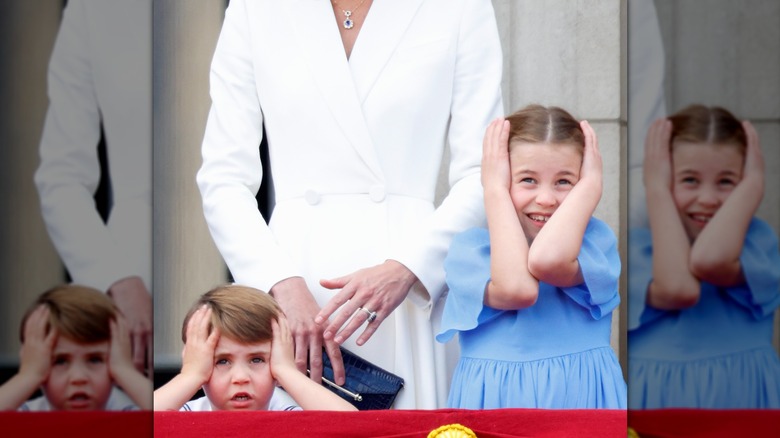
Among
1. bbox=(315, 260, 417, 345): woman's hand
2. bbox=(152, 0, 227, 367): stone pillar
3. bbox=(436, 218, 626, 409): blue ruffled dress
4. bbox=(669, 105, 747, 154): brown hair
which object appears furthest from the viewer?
bbox=(152, 0, 227, 367): stone pillar

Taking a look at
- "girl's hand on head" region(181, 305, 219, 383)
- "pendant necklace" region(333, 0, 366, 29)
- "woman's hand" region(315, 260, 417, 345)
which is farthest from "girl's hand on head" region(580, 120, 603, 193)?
"girl's hand on head" region(181, 305, 219, 383)

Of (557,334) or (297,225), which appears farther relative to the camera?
(297,225)

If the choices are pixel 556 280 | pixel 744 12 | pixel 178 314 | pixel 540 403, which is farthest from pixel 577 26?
pixel 744 12

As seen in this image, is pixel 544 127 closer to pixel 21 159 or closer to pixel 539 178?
pixel 539 178

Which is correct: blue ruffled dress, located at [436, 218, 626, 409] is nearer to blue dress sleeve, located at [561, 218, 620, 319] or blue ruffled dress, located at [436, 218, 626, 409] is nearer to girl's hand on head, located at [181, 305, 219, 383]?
blue dress sleeve, located at [561, 218, 620, 319]

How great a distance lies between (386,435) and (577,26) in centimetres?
138

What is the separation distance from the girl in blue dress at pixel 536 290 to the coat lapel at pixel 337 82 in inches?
12.3

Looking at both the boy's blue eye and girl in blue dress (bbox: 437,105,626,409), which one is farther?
girl in blue dress (bbox: 437,105,626,409)

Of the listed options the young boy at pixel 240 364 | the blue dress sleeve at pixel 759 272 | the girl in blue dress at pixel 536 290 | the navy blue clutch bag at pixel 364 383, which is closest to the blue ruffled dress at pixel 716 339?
the blue dress sleeve at pixel 759 272

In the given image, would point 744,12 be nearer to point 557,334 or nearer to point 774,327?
point 774,327

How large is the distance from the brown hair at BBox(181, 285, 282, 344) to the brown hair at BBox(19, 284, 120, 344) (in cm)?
149

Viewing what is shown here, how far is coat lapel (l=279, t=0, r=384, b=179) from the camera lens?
8.23ft

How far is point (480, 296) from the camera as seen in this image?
2244 millimetres

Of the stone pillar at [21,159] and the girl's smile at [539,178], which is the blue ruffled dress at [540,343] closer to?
the girl's smile at [539,178]
